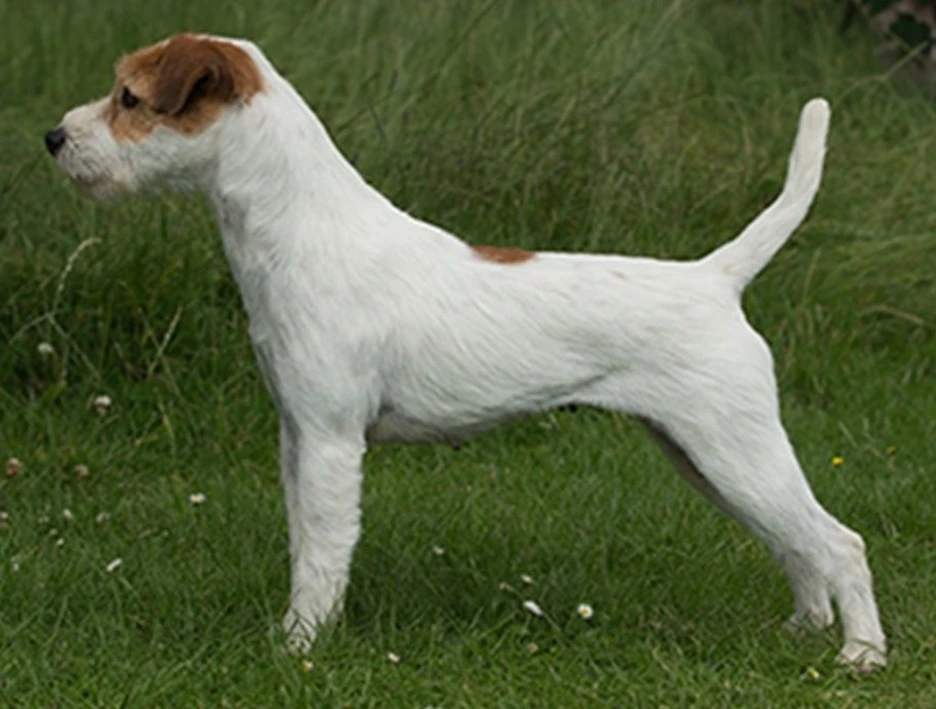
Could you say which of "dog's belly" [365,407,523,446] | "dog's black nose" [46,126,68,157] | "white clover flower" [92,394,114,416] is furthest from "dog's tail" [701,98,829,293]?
"white clover flower" [92,394,114,416]

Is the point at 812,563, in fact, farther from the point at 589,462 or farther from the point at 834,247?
the point at 834,247

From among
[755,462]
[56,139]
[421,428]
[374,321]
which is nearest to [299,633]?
[421,428]

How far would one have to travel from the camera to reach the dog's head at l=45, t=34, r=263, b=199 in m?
4.41

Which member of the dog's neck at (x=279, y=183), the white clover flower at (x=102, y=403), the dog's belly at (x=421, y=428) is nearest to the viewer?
the dog's neck at (x=279, y=183)

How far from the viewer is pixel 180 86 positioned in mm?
4367

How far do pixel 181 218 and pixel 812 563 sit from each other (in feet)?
10.2

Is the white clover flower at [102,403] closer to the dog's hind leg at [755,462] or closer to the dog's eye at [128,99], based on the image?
the dog's eye at [128,99]

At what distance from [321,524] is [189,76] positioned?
3.47 ft

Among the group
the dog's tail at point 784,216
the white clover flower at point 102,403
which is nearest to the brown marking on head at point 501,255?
the dog's tail at point 784,216

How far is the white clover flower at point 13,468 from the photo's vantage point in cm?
596

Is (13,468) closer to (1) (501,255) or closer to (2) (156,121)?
(2) (156,121)

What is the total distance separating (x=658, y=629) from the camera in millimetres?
Answer: 4914

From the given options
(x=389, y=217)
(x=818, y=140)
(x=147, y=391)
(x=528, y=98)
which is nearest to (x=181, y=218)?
(x=147, y=391)

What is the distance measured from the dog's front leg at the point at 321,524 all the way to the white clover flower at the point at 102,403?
5.73 feet
